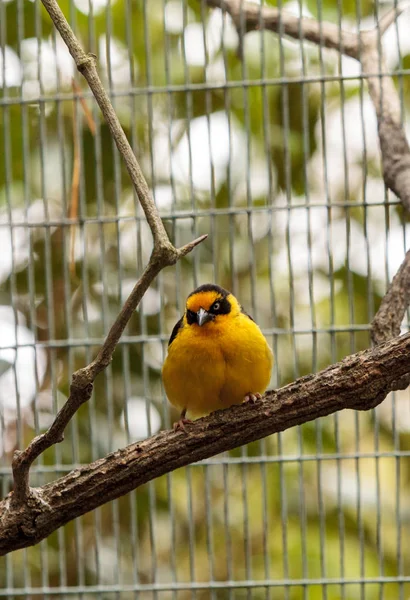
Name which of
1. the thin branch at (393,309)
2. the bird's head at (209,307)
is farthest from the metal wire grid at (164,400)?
the thin branch at (393,309)

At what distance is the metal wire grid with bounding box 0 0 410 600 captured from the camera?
9.76ft

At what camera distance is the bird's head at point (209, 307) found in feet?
8.46

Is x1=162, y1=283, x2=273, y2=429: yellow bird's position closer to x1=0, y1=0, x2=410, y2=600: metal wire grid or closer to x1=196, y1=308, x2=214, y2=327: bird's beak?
x1=196, y1=308, x2=214, y2=327: bird's beak

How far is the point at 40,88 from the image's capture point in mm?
3049

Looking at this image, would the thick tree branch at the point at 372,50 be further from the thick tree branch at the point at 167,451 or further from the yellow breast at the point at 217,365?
the thick tree branch at the point at 167,451

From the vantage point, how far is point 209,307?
260 centimetres

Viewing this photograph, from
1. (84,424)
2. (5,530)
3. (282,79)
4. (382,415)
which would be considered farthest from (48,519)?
(382,415)

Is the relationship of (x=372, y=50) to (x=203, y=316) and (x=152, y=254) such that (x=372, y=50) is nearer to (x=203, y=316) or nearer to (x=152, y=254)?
(x=203, y=316)

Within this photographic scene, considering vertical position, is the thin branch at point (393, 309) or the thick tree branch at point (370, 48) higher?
the thick tree branch at point (370, 48)

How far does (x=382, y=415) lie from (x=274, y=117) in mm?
1344

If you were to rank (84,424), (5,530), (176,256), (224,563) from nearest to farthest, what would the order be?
(176,256), (5,530), (84,424), (224,563)

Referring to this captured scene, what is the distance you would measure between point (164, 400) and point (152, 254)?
1.83 m

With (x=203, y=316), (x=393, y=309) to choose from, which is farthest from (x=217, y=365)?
(x=393, y=309)

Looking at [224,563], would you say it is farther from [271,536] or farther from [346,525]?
[346,525]
